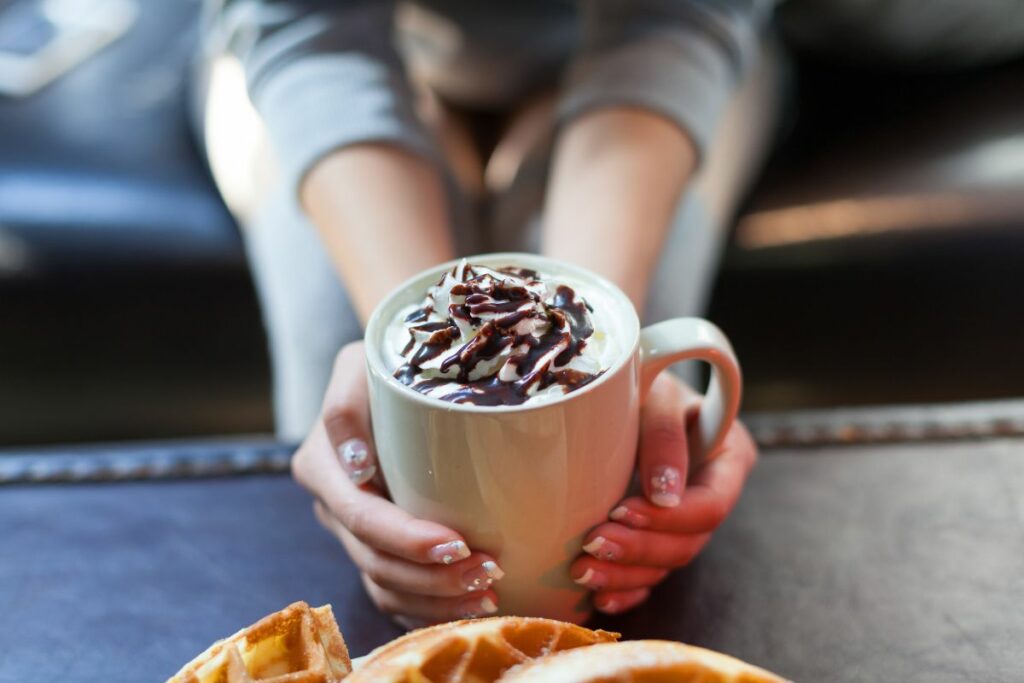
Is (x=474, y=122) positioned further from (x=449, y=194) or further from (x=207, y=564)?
(x=207, y=564)

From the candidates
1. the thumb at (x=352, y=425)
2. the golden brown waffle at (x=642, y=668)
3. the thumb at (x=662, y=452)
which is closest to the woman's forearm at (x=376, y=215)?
the thumb at (x=352, y=425)

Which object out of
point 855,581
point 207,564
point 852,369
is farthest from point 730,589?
point 852,369

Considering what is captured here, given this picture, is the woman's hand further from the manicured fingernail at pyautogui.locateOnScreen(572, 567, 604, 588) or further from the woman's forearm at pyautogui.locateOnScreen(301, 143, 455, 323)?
the woman's forearm at pyautogui.locateOnScreen(301, 143, 455, 323)

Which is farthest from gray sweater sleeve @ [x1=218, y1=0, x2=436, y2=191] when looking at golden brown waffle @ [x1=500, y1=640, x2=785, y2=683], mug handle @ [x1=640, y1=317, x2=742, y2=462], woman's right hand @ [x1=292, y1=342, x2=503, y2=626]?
golden brown waffle @ [x1=500, y1=640, x2=785, y2=683]

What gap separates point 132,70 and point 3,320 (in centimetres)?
41

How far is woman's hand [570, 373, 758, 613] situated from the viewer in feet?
1.72

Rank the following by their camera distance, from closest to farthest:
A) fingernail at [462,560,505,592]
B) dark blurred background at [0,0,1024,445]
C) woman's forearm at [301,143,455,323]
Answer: fingernail at [462,560,505,592], woman's forearm at [301,143,455,323], dark blurred background at [0,0,1024,445]

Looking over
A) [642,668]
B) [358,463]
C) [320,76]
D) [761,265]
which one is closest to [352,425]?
[358,463]

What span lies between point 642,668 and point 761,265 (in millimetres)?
787

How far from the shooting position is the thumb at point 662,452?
0.54m

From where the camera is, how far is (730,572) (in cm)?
60

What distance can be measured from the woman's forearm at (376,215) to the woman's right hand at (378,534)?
19 centimetres

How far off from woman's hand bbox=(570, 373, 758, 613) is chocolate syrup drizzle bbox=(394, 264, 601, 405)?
0.29 feet

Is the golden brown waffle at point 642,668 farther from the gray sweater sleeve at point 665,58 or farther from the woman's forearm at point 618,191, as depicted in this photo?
the gray sweater sleeve at point 665,58
